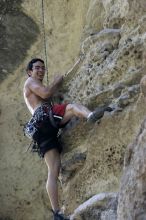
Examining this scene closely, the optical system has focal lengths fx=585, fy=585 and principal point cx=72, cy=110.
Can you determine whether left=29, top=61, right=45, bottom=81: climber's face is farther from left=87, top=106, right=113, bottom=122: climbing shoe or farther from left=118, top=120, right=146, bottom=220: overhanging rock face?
left=118, top=120, right=146, bottom=220: overhanging rock face

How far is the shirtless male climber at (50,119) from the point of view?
479cm

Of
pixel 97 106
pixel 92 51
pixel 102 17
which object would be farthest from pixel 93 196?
pixel 102 17

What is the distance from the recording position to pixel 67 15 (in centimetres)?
875

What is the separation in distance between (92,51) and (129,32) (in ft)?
1.68

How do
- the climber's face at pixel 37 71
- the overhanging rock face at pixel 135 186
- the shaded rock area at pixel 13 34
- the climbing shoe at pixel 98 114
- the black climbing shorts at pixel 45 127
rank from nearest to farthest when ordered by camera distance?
the overhanging rock face at pixel 135 186
the climbing shoe at pixel 98 114
the black climbing shorts at pixel 45 127
the climber's face at pixel 37 71
the shaded rock area at pixel 13 34

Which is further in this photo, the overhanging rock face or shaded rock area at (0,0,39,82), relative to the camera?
shaded rock area at (0,0,39,82)

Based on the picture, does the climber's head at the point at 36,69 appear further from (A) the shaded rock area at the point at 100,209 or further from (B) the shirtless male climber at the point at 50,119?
(A) the shaded rock area at the point at 100,209

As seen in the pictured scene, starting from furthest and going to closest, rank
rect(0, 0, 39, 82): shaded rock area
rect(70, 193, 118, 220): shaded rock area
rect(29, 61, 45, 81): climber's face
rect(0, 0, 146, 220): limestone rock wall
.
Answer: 1. rect(0, 0, 39, 82): shaded rock area
2. rect(29, 61, 45, 81): climber's face
3. rect(0, 0, 146, 220): limestone rock wall
4. rect(70, 193, 118, 220): shaded rock area

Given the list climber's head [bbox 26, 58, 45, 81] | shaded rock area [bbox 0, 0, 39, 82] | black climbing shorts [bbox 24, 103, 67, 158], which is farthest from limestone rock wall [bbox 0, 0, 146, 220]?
shaded rock area [bbox 0, 0, 39, 82]

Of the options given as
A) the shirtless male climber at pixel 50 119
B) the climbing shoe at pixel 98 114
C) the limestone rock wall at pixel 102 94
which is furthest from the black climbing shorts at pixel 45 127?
the climbing shoe at pixel 98 114

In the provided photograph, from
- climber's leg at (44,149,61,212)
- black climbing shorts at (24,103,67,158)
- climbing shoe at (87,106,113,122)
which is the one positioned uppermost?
climbing shoe at (87,106,113,122)

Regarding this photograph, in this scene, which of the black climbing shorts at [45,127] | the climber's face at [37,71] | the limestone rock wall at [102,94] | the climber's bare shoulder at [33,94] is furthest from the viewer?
the climber's face at [37,71]

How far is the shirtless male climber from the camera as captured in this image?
4.79 metres

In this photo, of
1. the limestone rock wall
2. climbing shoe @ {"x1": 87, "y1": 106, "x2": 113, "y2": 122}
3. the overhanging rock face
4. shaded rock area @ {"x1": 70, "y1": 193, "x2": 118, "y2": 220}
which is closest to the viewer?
the overhanging rock face
